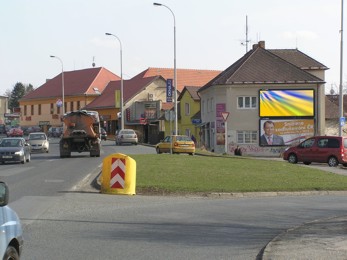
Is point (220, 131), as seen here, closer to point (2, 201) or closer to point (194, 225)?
point (194, 225)

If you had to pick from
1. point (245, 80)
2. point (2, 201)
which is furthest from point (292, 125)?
point (2, 201)

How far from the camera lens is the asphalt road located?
892 cm

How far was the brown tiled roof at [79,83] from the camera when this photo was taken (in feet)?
319

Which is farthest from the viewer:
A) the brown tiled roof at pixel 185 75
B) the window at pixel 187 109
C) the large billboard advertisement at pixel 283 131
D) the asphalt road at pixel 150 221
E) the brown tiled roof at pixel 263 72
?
the brown tiled roof at pixel 185 75

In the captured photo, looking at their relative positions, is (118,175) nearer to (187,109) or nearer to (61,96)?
(187,109)

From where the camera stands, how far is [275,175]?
22.6 meters

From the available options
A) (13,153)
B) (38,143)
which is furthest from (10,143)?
(38,143)

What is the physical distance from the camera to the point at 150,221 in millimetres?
12062

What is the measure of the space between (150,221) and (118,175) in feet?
17.5

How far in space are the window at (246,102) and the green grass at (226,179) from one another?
1047 inches

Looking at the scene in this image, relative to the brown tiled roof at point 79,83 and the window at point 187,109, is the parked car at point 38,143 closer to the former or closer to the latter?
the window at point 187,109

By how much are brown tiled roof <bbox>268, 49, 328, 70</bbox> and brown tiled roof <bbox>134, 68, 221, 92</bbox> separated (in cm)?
2894

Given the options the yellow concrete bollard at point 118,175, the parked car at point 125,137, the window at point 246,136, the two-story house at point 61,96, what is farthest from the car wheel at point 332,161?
the two-story house at point 61,96

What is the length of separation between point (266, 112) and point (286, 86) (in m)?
3.13
